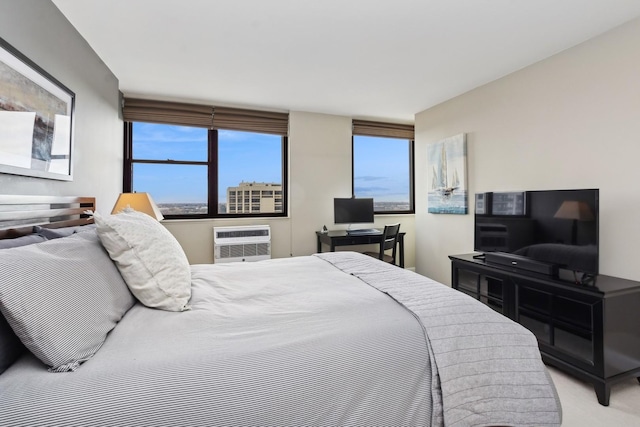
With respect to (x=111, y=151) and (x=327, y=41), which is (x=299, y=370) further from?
(x=111, y=151)

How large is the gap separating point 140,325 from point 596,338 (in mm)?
2462

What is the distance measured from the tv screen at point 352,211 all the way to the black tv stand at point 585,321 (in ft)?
6.95

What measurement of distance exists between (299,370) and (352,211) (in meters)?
3.39

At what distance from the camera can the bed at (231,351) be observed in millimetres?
792

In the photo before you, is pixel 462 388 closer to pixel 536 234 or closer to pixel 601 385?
pixel 601 385

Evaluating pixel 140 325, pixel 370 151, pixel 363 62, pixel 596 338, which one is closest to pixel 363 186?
pixel 370 151

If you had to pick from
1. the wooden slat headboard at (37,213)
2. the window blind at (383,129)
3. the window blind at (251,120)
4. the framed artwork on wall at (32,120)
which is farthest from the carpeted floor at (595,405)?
the window blind at (251,120)

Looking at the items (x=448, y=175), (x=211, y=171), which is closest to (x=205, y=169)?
(x=211, y=171)

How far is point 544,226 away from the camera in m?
2.33

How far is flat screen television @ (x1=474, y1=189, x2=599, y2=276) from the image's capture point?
207 cm

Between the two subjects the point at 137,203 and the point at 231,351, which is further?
the point at 137,203

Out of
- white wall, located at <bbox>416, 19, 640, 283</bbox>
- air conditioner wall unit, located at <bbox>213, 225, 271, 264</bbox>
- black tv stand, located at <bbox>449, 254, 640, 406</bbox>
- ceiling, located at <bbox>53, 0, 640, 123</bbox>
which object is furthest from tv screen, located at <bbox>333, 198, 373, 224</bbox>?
black tv stand, located at <bbox>449, 254, 640, 406</bbox>

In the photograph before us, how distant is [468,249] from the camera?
11.3 feet

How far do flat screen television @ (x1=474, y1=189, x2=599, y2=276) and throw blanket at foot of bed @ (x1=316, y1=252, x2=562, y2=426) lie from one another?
51.7 inches
